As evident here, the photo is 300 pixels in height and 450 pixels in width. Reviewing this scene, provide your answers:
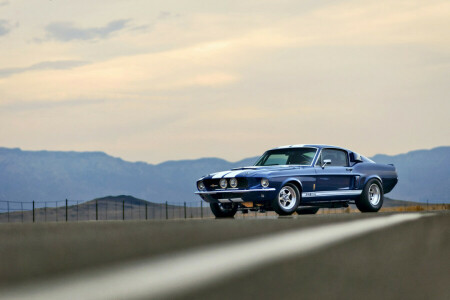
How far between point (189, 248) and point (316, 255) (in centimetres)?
65

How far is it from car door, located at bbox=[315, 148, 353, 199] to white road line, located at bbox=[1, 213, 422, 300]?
12.8 metres

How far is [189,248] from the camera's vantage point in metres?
3.78

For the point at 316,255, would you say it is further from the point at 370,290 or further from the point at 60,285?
the point at 60,285

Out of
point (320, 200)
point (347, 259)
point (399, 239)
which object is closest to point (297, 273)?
point (347, 259)

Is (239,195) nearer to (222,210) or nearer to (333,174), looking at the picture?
(222,210)

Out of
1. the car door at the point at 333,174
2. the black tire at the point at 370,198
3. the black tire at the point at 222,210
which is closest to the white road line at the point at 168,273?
the black tire at the point at 222,210

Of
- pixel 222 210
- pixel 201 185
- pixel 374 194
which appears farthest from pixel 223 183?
pixel 374 194

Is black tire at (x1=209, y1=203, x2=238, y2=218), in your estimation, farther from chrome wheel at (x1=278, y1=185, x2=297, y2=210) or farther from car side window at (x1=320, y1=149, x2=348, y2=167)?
car side window at (x1=320, y1=149, x2=348, y2=167)

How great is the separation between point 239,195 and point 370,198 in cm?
457

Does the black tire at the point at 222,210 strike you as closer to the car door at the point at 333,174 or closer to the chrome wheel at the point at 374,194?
the car door at the point at 333,174

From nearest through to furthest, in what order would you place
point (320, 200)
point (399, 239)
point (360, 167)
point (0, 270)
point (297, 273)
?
point (0, 270) → point (297, 273) → point (399, 239) → point (320, 200) → point (360, 167)

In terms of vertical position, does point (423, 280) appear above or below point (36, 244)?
below

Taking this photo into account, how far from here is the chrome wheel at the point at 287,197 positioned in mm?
15930

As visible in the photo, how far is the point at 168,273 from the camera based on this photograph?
2.77m
